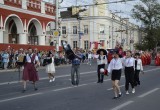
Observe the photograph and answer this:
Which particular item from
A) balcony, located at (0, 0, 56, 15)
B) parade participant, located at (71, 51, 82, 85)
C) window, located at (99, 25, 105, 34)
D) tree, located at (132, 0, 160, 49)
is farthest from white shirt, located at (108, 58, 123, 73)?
window, located at (99, 25, 105, 34)

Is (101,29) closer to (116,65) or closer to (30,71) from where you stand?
(30,71)

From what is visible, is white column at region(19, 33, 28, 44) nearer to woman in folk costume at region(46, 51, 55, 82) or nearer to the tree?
woman in folk costume at region(46, 51, 55, 82)

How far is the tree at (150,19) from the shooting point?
216 feet

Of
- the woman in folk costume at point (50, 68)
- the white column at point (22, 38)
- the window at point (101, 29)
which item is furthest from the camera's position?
the window at point (101, 29)

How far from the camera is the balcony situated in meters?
38.3

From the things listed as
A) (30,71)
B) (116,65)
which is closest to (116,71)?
(116,65)

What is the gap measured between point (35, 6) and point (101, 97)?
31275 mm

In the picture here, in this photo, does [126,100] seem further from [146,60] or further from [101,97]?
[146,60]

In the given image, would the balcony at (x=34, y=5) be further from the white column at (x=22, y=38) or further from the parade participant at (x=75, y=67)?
the parade participant at (x=75, y=67)

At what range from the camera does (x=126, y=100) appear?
12742mm

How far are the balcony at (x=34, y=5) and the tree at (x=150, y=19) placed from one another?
2421 centimetres

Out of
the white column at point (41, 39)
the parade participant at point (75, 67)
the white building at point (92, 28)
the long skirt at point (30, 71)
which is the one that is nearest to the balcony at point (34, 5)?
the white column at point (41, 39)

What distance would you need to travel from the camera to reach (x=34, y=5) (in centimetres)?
4312

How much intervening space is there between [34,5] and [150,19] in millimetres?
30101
